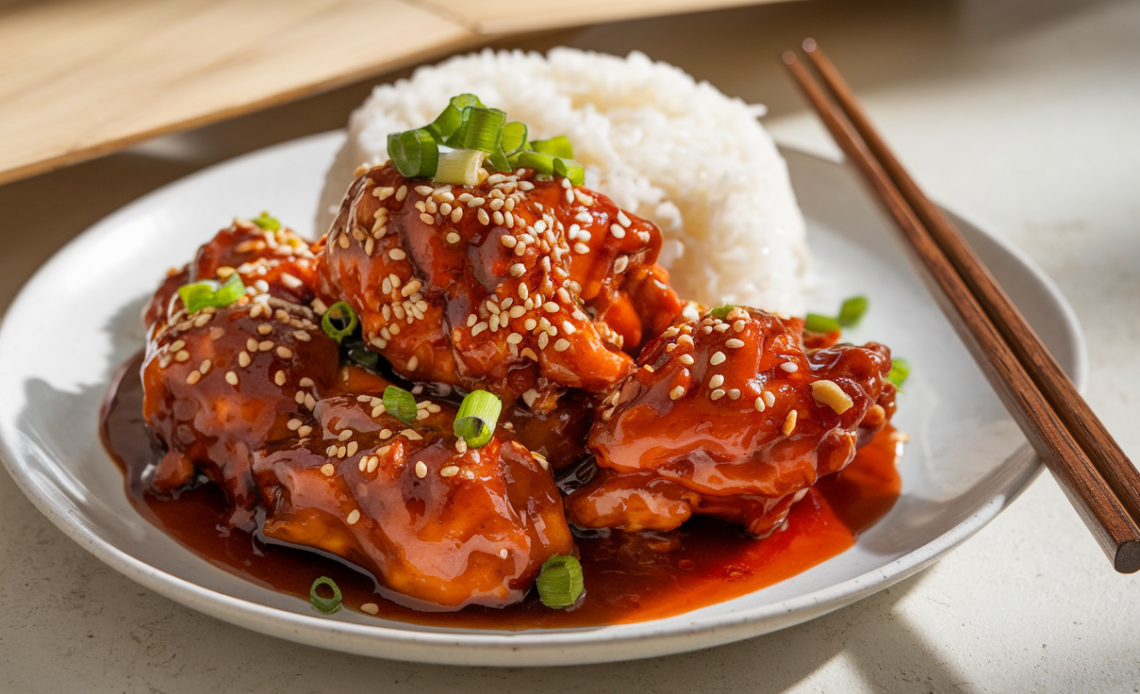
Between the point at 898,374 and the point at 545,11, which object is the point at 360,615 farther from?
the point at 545,11

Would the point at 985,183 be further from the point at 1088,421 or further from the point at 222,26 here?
the point at 222,26

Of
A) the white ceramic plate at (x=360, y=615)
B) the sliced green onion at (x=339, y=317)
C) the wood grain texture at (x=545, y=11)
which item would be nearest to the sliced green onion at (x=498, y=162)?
the sliced green onion at (x=339, y=317)

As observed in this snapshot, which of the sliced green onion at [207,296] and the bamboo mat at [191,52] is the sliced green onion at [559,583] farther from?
the bamboo mat at [191,52]

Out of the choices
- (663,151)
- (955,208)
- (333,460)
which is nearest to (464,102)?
(333,460)

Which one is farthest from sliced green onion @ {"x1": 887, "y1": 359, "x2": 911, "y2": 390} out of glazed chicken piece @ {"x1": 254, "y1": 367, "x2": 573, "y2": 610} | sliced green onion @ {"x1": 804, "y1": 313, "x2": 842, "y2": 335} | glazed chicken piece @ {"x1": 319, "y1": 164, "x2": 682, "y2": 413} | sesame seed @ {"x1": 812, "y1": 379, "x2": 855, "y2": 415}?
glazed chicken piece @ {"x1": 254, "y1": 367, "x2": 573, "y2": 610}

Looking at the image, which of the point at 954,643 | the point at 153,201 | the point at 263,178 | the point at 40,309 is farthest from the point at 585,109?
the point at 954,643

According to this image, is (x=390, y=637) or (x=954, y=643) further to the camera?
(x=954, y=643)
